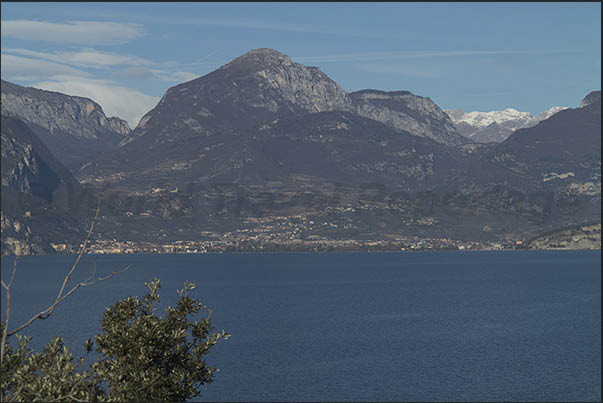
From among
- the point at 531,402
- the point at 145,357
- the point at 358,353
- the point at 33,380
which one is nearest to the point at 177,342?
the point at 145,357

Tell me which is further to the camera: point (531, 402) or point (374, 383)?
point (374, 383)

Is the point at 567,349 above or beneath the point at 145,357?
beneath

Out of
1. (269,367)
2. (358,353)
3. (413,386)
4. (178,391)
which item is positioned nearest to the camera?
(178,391)

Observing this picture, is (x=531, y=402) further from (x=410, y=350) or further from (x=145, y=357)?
(x=145, y=357)

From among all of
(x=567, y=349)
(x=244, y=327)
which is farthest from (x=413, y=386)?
(x=244, y=327)

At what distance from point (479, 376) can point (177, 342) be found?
104124 millimetres

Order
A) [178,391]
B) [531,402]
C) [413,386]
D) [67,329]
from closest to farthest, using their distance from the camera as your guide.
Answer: [178,391]
[531,402]
[413,386]
[67,329]

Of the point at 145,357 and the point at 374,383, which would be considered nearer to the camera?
the point at 145,357

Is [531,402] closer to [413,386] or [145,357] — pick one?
[413,386]

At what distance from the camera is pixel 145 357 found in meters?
34.2

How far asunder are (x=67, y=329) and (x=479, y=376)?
107068 millimetres

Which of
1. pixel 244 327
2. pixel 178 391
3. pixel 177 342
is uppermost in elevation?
pixel 177 342

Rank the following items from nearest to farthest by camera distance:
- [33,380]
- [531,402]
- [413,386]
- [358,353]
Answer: [33,380] < [531,402] < [413,386] < [358,353]

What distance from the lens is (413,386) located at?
401 ft
